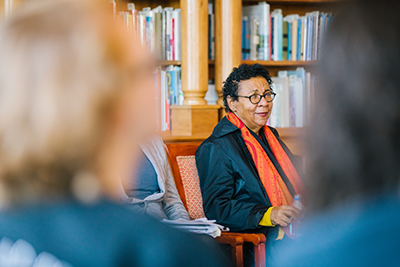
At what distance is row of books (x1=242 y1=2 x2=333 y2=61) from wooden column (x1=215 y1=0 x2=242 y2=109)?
16 centimetres

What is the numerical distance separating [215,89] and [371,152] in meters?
2.21

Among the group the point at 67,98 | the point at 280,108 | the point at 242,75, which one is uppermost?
the point at 242,75

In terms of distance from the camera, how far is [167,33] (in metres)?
2.72

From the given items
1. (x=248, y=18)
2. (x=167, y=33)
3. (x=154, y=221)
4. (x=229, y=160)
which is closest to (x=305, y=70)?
(x=248, y=18)

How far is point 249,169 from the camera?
1.95 m

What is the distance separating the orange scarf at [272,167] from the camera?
1.94m

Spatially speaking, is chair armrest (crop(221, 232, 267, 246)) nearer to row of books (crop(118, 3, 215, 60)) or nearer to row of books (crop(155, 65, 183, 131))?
row of books (crop(155, 65, 183, 131))

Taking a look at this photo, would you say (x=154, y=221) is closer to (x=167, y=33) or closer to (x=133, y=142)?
(x=133, y=142)

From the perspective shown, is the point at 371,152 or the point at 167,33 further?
the point at 167,33

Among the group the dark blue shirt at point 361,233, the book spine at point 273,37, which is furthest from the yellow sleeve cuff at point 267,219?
the book spine at point 273,37

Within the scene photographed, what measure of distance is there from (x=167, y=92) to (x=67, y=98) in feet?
Answer: 7.57

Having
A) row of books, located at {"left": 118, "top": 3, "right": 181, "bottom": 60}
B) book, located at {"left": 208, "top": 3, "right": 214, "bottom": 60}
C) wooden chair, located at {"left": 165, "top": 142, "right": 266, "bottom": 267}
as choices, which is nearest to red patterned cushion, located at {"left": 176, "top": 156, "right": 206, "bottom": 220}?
wooden chair, located at {"left": 165, "top": 142, "right": 266, "bottom": 267}

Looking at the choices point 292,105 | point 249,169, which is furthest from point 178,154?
point 292,105

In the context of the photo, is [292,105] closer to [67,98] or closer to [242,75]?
[242,75]
